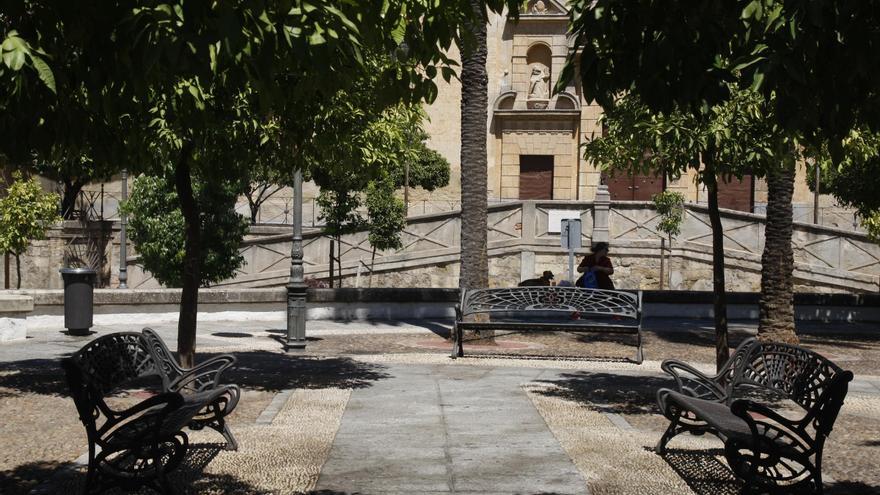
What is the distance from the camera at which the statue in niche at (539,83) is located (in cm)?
4541

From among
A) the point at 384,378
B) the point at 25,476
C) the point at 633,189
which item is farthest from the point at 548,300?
the point at 633,189

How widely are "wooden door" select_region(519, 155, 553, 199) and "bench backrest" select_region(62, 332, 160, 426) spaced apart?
38118mm

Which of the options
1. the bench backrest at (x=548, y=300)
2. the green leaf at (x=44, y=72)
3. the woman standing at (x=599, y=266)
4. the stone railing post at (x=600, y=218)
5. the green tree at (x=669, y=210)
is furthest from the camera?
the stone railing post at (x=600, y=218)

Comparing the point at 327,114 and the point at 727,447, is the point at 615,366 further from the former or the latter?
the point at 727,447

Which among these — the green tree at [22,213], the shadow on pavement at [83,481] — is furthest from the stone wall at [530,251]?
the shadow on pavement at [83,481]

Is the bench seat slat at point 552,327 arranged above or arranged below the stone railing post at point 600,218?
below

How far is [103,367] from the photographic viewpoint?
26.7 feet

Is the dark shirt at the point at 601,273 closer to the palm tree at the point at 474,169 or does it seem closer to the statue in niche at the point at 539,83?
the palm tree at the point at 474,169

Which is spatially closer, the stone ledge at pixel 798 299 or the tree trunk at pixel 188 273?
the tree trunk at pixel 188 273

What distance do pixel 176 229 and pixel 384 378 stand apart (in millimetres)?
12582

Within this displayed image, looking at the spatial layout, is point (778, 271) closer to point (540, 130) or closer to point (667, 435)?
point (667, 435)

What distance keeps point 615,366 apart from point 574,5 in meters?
7.90

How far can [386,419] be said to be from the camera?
32.2 ft

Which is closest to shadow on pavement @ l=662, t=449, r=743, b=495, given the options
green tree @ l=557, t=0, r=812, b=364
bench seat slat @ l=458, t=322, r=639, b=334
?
green tree @ l=557, t=0, r=812, b=364
